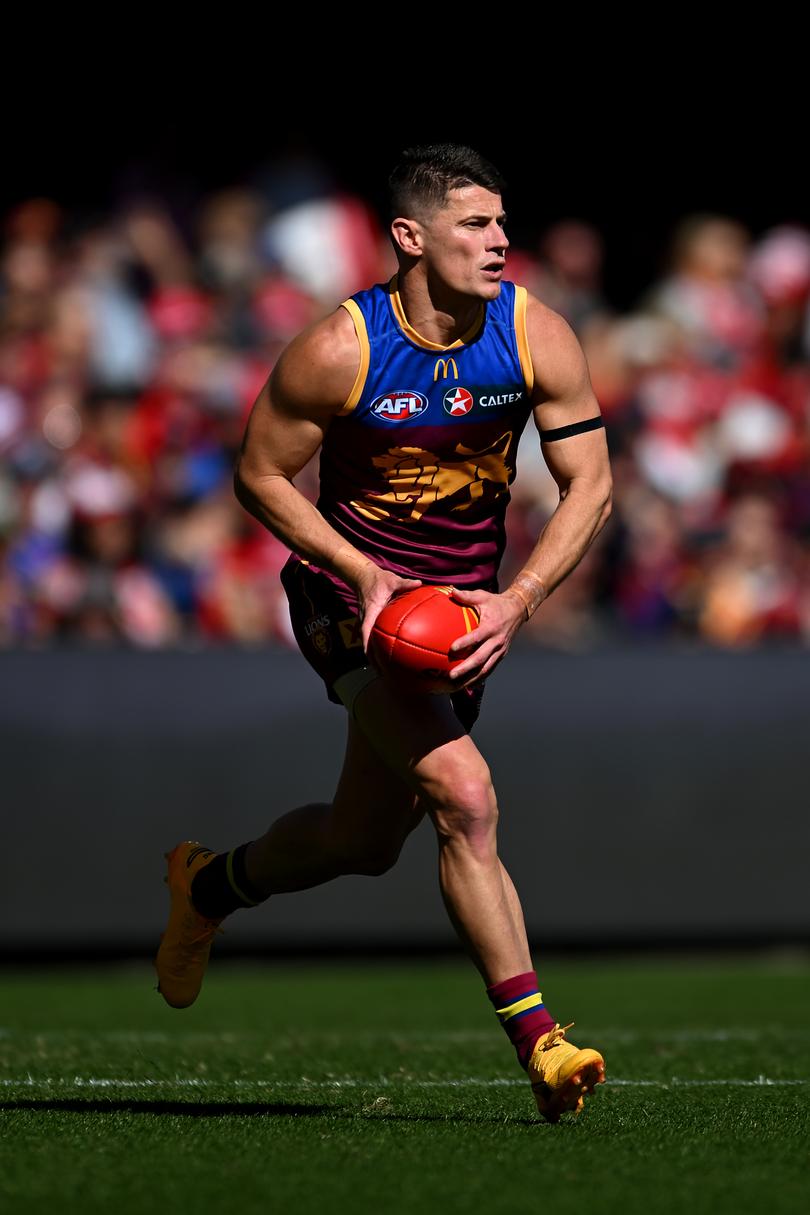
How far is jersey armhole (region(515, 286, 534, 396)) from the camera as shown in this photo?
549 cm

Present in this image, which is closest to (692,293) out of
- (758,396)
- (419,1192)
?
(758,396)

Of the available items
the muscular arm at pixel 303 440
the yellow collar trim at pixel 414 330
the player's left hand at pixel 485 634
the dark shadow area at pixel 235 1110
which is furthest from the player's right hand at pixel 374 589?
the dark shadow area at pixel 235 1110

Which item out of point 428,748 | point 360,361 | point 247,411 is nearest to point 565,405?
point 360,361

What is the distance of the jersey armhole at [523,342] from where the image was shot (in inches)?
216

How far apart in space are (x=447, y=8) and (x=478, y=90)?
26.5 inches

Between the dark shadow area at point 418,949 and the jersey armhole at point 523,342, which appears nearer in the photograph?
the jersey armhole at point 523,342

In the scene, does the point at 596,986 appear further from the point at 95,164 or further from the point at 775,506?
the point at 95,164

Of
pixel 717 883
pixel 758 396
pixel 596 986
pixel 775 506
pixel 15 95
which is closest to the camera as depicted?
pixel 596 986

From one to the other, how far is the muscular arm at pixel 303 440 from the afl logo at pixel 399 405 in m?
0.09

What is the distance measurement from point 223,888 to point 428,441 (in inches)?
58.8

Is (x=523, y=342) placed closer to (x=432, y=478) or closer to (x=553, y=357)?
(x=553, y=357)

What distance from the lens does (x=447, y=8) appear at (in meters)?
15.8

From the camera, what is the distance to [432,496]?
5.62 meters

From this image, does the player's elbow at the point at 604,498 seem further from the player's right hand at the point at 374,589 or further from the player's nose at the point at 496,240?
the player's nose at the point at 496,240
